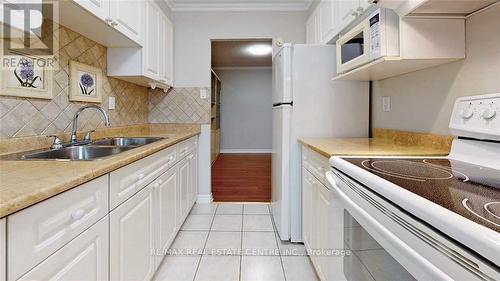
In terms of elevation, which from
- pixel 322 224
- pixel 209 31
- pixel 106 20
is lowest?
pixel 322 224

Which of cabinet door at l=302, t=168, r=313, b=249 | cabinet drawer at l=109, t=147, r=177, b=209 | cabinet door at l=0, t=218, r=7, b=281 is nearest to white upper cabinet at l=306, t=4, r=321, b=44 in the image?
cabinet door at l=302, t=168, r=313, b=249

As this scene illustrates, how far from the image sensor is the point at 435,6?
1271mm

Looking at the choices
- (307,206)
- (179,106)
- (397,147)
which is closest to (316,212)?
(307,206)

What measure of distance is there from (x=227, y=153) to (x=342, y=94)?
5.87 m

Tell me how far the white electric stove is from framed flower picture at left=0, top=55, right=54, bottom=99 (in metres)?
1.54

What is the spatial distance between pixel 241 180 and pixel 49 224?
3.92m

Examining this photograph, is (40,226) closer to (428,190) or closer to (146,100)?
(428,190)

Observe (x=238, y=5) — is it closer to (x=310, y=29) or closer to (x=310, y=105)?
(x=310, y=29)

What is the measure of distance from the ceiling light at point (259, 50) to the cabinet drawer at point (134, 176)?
13.6ft

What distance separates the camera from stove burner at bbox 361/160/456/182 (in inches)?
36.9

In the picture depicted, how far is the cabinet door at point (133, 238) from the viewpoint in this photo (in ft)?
4.00

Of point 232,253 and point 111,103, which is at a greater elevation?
point 111,103

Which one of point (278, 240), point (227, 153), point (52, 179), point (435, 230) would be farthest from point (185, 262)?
point (227, 153)

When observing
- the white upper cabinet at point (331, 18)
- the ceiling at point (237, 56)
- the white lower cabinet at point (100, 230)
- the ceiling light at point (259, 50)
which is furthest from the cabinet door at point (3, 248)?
the ceiling light at point (259, 50)
